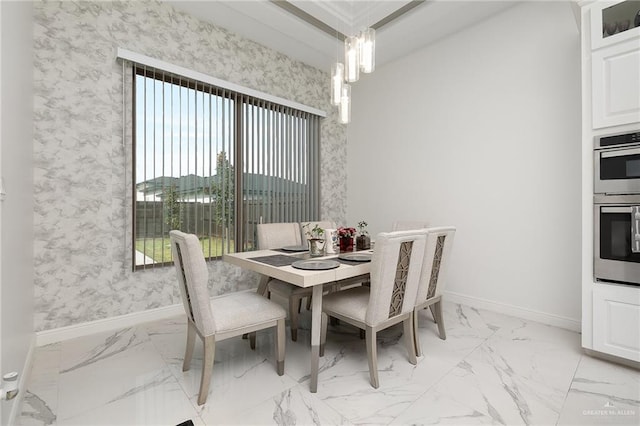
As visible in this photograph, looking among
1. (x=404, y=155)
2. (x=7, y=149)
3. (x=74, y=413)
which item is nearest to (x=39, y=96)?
(x=7, y=149)

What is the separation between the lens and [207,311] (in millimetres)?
1651

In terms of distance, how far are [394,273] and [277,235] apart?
1537 millimetres

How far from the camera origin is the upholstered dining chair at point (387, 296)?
174 cm

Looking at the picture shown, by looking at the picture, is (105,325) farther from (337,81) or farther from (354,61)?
(354,61)

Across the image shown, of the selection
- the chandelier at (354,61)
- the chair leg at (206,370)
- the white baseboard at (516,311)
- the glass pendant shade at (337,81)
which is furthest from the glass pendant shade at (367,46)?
the white baseboard at (516,311)

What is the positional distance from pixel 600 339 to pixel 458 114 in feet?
7.96

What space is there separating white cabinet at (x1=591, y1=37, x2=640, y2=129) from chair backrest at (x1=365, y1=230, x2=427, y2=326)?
154cm

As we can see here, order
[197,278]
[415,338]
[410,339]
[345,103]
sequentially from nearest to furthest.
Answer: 1. [197,278]
2. [410,339]
3. [415,338]
4. [345,103]

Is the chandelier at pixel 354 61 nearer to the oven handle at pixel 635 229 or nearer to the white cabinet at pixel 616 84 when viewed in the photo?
the white cabinet at pixel 616 84

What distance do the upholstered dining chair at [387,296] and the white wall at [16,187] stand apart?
169 cm

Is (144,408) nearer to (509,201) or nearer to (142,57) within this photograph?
(142,57)

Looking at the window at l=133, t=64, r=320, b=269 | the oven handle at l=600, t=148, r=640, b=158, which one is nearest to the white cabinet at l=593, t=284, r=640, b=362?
the oven handle at l=600, t=148, r=640, b=158

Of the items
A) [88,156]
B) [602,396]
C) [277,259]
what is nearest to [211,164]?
[88,156]

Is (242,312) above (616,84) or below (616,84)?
below
